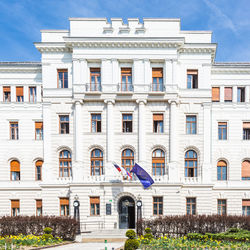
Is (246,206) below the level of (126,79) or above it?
below

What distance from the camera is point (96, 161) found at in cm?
2920

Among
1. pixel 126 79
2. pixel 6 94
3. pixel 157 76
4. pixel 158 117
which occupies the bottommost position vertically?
pixel 158 117

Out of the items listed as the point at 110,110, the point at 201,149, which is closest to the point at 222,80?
the point at 201,149

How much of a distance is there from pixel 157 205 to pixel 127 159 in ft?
18.6

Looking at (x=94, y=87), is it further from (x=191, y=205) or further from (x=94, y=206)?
(x=191, y=205)

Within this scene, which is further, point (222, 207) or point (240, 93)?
point (240, 93)

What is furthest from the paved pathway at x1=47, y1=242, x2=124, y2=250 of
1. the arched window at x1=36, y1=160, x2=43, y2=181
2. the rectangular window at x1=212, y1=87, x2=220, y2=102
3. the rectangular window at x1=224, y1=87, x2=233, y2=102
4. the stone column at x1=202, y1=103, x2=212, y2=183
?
the rectangular window at x1=224, y1=87, x2=233, y2=102

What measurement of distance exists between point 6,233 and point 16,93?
15998 mm

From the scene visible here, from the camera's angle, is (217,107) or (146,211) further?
(217,107)

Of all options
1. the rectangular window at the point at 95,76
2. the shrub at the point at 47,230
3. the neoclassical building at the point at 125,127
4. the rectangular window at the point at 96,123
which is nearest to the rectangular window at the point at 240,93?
the neoclassical building at the point at 125,127

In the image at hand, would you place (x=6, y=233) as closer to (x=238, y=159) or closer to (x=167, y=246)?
(x=167, y=246)

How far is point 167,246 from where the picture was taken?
18344 mm

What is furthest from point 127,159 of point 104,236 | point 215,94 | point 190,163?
point 215,94

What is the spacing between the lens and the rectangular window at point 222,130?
104ft
